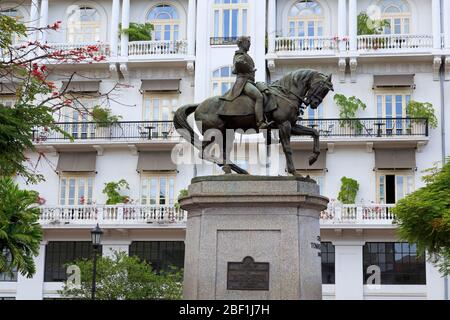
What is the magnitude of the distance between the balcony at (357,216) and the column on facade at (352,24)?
26.0ft

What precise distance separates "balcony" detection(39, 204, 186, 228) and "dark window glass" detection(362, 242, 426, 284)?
30.5ft

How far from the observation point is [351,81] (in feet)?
132

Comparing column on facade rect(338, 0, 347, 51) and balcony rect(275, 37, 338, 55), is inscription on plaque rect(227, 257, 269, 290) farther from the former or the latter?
column on facade rect(338, 0, 347, 51)

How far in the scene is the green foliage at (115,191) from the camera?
39438mm

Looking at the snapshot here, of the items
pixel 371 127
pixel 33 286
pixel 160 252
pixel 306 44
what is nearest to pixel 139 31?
pixel 306 44

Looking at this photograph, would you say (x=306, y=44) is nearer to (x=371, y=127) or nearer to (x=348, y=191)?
(x=371, y=127)

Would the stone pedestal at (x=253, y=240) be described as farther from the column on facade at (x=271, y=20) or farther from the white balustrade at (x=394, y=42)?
the column on facade at (x=271, y=20)

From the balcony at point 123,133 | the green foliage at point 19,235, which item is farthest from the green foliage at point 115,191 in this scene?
the green foliage at point 19,235

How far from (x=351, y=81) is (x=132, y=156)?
11.9 metres
